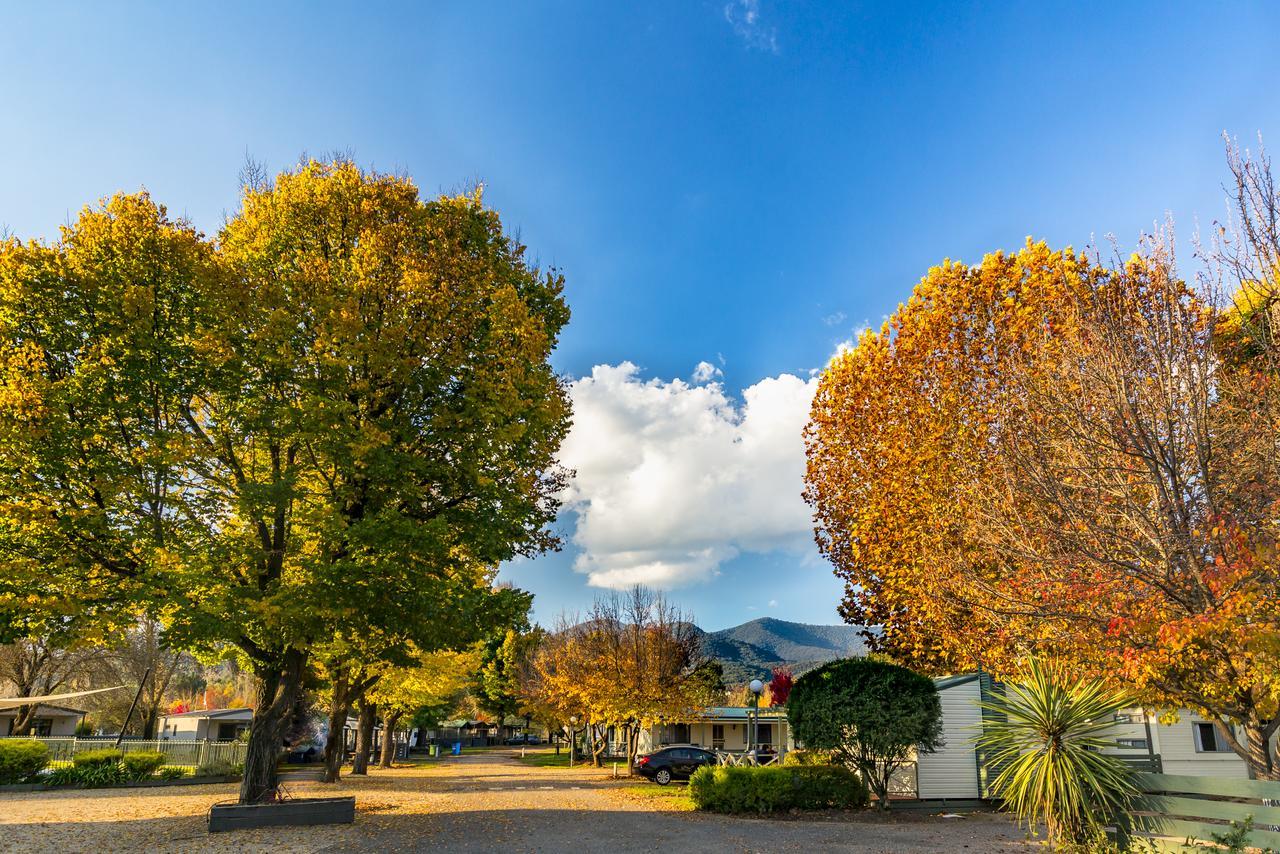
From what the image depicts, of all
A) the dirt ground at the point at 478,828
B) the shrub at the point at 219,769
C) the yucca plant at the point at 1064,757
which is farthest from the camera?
the shrub at the point at 219,769

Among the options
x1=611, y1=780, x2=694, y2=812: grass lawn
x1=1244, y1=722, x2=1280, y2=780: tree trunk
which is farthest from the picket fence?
x1=1244, y1=722, x2=1280, y2=780: tree trunk

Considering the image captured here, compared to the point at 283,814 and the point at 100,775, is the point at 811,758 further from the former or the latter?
the point at 100,775

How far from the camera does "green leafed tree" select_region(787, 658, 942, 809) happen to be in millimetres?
18062

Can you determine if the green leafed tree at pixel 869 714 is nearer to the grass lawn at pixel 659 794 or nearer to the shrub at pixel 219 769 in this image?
the grass lawn at pixel 659 794

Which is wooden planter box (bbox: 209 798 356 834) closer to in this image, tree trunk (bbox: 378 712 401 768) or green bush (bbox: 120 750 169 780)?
green bush (bbox: 120 750 169 780)

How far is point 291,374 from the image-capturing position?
14.2 metres

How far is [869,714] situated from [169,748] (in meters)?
29.1

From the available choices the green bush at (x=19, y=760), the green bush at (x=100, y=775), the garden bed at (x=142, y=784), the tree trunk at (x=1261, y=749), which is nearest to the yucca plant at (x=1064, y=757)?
the tree trunk at (x=1261, y=749)

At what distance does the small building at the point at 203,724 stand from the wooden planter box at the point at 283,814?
111ft

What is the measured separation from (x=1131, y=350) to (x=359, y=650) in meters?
15.1

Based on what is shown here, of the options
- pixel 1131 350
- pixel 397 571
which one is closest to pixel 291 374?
pixel 397 571

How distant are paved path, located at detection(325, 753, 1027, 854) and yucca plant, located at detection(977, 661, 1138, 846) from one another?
3338 millimetres

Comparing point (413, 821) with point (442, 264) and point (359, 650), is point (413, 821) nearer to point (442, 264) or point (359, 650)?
point (359, 650)

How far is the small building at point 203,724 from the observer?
42.5 meters
